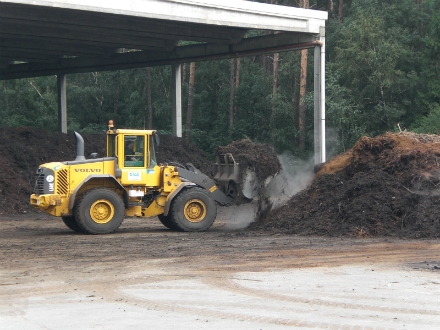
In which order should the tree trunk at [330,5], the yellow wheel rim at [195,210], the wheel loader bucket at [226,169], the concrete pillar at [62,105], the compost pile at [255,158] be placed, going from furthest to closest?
the tree trunk at [330,5] → the concrete pillar at [62,105] → the compost pile at [255,158] → the wheel loader bucket at [226,169] → the yellow wheel rim at [195,210]

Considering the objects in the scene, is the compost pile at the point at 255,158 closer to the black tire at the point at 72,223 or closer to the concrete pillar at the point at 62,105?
the black tire at the point at 72,223

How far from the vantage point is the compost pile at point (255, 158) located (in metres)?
16.2

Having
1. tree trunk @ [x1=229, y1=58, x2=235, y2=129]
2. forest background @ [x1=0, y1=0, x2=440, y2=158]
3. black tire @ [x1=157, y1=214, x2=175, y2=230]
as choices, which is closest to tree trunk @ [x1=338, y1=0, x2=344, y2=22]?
forest background @ [x1=0, y1=0, x2=440, y2=158]

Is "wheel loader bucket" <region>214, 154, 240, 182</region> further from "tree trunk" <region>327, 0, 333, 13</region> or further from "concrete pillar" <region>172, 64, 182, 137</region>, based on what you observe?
"tree trunk" <region>327, 0, 333, 13</region>

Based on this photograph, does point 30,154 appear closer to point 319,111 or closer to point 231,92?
point 319,111

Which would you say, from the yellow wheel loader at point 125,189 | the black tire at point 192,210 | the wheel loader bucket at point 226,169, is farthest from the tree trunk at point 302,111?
the black tire at point 192,210

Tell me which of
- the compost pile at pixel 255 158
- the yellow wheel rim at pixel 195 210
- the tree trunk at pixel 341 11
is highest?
the tree trunk at pixel 341 11

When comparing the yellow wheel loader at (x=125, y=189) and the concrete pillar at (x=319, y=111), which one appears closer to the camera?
the yellow wheel loader at (x=125, y=189)

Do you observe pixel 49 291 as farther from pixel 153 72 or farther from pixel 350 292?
pixel 153 72

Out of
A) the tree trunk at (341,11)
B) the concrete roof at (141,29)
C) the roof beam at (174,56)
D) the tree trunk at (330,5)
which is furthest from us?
the tree trunk at (330,5)

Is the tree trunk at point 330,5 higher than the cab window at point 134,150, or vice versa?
the tree trunk at point 330,5

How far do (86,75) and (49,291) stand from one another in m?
46.3

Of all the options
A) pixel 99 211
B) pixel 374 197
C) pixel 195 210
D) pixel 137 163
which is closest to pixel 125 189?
pixel 137 163

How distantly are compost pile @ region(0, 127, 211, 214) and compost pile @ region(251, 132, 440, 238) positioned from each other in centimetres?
996
